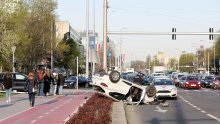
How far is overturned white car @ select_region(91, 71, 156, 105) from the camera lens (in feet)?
88.6

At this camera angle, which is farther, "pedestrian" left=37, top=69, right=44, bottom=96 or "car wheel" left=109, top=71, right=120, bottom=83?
"pedestrian" left=37, top=69, right=44, bottom=96

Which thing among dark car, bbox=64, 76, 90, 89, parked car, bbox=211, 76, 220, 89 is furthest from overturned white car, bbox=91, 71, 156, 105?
parked car, bbox=211, 76, 220, 89

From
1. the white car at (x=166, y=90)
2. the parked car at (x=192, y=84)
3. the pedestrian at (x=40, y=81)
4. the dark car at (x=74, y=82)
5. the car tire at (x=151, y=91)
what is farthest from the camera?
the parked car at (x=192, y=84)

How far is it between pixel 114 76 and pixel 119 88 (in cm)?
83

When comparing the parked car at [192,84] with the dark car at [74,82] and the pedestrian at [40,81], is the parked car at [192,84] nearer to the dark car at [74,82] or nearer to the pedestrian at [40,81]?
the dark car at [74,82]

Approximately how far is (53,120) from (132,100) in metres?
9.62

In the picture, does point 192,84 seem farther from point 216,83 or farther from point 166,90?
point 166,90

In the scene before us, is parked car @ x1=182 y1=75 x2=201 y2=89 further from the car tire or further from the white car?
the car tire

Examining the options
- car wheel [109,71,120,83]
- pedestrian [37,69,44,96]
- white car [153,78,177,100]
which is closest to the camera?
car wheel [109,71,120,83]

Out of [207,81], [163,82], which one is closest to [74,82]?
[207,81]

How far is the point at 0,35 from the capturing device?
174 ft

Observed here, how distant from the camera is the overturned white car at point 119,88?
88.6ft

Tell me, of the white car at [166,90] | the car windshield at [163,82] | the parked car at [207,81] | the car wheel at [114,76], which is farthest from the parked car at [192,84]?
the car wheel at [114,76]

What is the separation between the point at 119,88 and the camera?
27266mm
